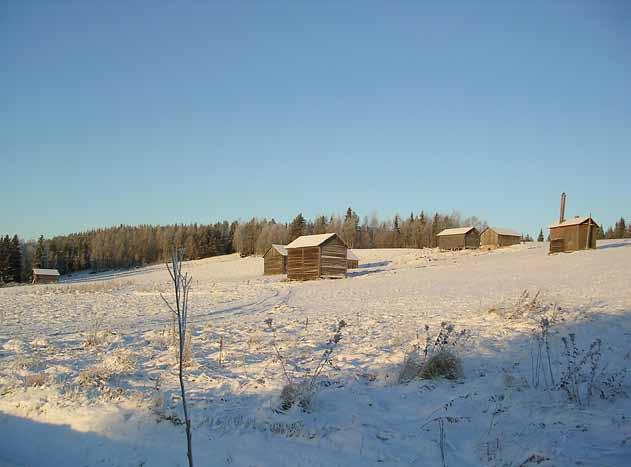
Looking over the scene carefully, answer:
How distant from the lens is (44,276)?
68.1m

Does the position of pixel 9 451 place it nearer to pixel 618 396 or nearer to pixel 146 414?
pixel 146 414

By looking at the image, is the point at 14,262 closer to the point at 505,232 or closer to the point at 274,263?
the point at 274,263

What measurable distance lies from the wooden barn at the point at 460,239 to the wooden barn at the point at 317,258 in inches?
1114

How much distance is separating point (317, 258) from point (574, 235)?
2606 centimetres

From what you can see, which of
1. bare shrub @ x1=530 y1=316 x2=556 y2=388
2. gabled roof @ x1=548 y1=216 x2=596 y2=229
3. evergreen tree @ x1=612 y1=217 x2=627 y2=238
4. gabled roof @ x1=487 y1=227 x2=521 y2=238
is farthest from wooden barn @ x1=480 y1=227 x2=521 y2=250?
bare shrub @ x1=530 y1=316 x2=556 y2=388

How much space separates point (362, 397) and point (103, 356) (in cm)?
531

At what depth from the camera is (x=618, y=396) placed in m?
5.71

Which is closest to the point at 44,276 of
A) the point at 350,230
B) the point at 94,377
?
the point at 350,230

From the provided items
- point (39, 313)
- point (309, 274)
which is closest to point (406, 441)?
point (39, 313)

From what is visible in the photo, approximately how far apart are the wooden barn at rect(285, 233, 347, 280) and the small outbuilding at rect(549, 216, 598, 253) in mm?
22047

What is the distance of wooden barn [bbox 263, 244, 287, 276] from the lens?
52.4m

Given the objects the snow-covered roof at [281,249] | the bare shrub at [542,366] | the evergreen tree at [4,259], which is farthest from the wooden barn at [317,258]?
the evergreen tree at [4,259]

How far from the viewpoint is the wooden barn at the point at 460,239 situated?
64312 mm

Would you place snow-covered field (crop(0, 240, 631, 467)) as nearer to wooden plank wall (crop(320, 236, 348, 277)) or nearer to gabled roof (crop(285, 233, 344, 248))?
wooden plank wall (crop(320, 236, 348, 277))
